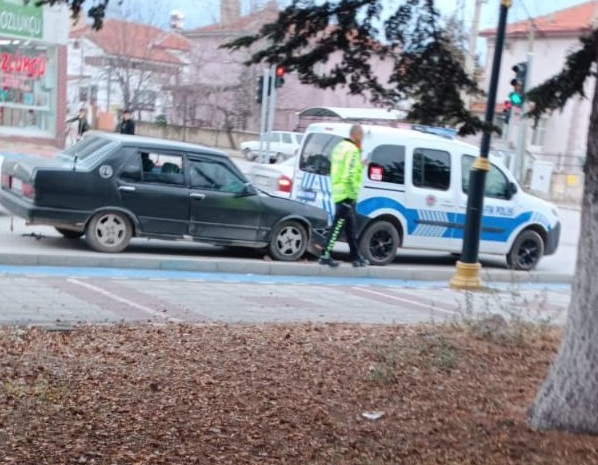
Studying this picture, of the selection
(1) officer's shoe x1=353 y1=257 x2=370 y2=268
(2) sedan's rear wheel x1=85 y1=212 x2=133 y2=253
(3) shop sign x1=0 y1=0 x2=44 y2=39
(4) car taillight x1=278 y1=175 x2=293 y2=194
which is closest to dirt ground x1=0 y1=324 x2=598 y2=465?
(2) sedan's rear wheel x1=85 y1=212 x2=133 y2=253

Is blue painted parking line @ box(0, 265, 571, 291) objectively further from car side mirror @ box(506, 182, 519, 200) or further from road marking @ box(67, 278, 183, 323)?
car side mirror @ box(506, 182, 519, 200)

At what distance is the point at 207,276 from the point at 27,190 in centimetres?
273

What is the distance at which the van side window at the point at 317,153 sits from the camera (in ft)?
47.5

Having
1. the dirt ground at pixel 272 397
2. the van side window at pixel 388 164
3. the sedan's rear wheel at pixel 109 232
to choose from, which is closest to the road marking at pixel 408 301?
the van side window at pixel 388 164

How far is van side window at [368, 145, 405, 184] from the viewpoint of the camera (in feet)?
47.0

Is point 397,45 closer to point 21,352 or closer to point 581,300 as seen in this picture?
point 581,300

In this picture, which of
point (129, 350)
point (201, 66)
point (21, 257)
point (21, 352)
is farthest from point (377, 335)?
point (201, 66)

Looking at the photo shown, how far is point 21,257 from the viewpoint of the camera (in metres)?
11.5

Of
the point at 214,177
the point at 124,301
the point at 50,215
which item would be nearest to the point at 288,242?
the point at 214,177

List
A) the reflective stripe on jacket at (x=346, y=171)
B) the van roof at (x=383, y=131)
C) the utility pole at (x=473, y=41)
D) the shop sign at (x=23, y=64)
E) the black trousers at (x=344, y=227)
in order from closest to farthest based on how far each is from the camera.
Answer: the utility pole at (x=473, y=41) < the reflective stripe on jacket at (x=346, y=171) < the black trousers at (x=344, y=227) < the van roof at (x=383, y=131) < the shop sign at (x=23, y=64)

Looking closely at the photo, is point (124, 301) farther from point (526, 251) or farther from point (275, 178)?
point (526, 251)

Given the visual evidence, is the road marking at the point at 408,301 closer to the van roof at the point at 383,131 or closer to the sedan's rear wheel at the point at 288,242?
the sedan's rear wheel at the point at 288,242

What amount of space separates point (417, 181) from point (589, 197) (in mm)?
9782

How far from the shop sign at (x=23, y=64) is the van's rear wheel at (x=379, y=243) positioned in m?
20.6
